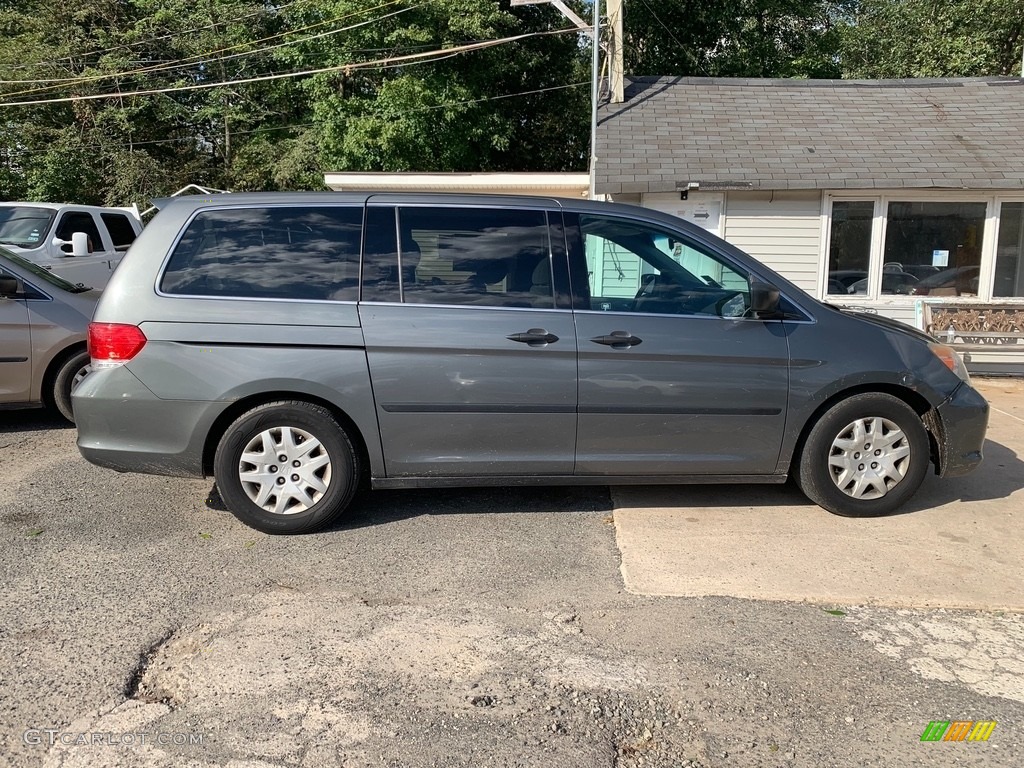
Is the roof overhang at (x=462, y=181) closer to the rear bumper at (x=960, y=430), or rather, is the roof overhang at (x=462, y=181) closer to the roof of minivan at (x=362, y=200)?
the roof of minivan at (x=362, y=200)

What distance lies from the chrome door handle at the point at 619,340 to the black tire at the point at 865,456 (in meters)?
1.20

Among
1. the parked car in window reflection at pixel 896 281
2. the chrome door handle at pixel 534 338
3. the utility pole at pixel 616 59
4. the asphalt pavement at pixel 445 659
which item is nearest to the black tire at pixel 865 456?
the asphalt pavement at pixel 445 659

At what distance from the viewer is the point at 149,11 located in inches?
987

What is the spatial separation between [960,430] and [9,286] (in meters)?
7.04

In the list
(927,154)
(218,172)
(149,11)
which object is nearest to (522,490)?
(927,154)

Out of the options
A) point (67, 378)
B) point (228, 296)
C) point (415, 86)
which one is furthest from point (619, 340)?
point (415, 86)

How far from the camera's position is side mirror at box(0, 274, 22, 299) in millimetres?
6449

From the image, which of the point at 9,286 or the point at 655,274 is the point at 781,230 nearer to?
the point at 655,274

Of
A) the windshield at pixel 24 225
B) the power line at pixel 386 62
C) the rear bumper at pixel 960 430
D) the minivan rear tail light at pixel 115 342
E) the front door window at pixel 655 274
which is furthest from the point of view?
the power line at pixel 386 62

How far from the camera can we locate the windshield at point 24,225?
9.60 metres

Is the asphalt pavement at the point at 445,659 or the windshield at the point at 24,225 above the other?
the windshield at the point at 24,225

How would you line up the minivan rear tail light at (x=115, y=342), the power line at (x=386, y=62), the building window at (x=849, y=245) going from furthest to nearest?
the power line at (x=386, y=62) < the building window at (x=849, y=245) < the minivan rear tail light at (x=115, y=342)

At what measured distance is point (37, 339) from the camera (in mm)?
6570

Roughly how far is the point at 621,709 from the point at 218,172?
26607mm
